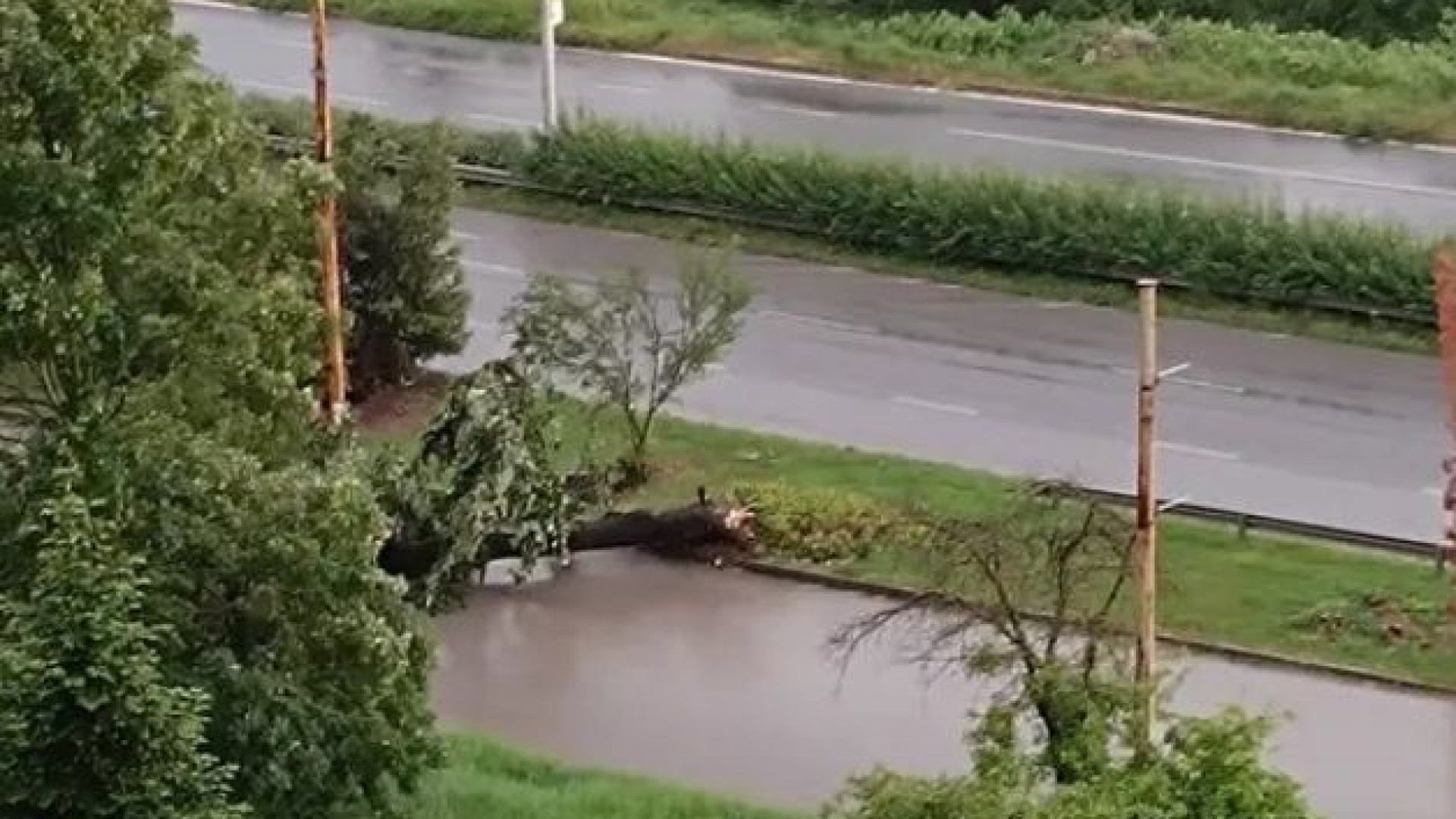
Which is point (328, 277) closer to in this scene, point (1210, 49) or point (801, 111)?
point (801, 111)

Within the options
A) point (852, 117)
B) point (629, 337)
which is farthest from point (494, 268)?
point (629, 337)

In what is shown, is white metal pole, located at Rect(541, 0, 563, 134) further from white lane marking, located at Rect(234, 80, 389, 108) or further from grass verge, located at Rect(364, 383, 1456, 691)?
grass verge, located at Rect(364, 383, 1456, 691)

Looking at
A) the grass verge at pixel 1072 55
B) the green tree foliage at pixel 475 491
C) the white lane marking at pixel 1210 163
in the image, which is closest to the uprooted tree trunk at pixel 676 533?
the green tree foliage at pixel 475 491

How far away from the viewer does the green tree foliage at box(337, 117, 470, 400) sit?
32469 millimetres

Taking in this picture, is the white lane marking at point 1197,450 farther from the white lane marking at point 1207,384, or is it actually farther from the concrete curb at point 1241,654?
the concrete curb at point 1241,654

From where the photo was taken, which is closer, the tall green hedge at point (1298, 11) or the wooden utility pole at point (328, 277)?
the wooden utility pole at point (328, 277)

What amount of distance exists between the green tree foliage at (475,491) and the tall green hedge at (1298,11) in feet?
65.0

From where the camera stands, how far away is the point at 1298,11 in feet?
148

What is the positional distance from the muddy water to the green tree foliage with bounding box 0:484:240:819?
313 inches

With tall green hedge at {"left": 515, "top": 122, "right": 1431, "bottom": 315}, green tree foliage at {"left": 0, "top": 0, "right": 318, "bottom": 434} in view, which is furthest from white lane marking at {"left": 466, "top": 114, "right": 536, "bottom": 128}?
green tree foliage at {"left": 0, "top": 0, "right": 318, "bottom": 434}

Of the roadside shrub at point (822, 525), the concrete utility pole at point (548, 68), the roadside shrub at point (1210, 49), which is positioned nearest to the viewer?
the roadside shrub at point (822, 525)

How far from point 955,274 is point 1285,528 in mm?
8712

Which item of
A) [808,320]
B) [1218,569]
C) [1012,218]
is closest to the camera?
[1218,569]

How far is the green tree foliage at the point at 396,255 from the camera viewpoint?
3247cm
